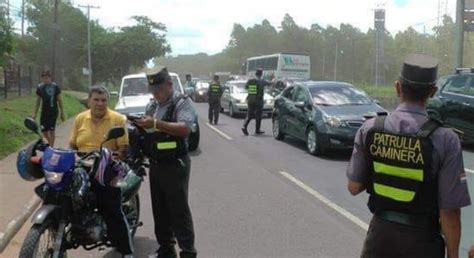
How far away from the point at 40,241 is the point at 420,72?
2912 mm

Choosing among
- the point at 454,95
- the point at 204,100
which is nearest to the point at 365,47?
the point at 204,100

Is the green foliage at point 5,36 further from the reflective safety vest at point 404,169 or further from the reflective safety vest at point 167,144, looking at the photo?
the reflective safety vest at point 404,169

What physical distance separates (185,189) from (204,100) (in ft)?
115

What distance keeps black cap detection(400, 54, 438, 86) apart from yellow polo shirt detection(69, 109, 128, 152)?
9.80 ft

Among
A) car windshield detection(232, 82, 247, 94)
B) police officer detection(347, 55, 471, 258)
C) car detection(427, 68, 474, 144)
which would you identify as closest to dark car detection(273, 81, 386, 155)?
car detection(427, 68, 474, 144)

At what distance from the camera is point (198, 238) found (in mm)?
6438

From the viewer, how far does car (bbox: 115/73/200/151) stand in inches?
543

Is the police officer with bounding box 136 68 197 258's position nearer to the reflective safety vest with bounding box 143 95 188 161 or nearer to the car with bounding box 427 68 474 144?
the reflective safety vest with bounding box 143 95 188 161

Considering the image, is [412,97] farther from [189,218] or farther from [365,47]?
[365,47]

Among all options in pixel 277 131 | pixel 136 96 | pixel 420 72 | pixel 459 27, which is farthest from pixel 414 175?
pixel 459 27

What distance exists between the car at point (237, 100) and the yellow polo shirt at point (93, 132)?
18561 mm

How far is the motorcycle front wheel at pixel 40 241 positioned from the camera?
168 inches

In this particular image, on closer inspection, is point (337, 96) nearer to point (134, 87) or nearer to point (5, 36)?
point (134, 87)

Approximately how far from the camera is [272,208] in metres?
7.87
